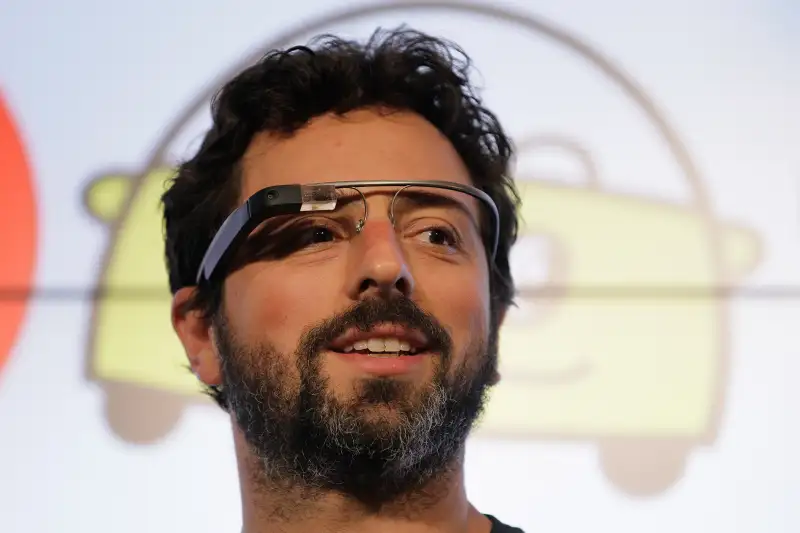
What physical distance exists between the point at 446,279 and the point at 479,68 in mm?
536

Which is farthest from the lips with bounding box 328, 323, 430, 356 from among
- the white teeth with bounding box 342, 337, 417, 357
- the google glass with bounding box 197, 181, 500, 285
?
the google glass with bounding box 197, 181, 500, 285

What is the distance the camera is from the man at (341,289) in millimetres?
825

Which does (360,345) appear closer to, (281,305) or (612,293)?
(281,305)

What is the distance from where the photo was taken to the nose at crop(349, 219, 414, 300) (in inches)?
32.2

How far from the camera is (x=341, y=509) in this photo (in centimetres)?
86

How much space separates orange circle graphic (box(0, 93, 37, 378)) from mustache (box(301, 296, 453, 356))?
0.66 m

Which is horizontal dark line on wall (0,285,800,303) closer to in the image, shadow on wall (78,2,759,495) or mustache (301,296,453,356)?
shadow on wall (78,2,759,495)

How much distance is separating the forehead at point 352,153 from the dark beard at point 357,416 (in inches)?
7.1

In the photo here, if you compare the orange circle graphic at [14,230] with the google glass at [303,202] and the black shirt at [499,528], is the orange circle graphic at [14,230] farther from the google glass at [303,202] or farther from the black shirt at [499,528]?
the black shirt at [499,528]

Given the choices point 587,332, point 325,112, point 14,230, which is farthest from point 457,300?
point 14,230

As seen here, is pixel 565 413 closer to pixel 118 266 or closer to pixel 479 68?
pixel 479 68

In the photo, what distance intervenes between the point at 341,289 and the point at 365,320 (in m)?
0.05

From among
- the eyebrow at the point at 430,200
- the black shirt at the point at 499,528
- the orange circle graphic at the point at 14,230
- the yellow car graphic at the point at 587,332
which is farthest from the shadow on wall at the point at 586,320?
the eyebrow at the point at 430,200

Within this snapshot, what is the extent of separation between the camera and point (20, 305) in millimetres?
1229
